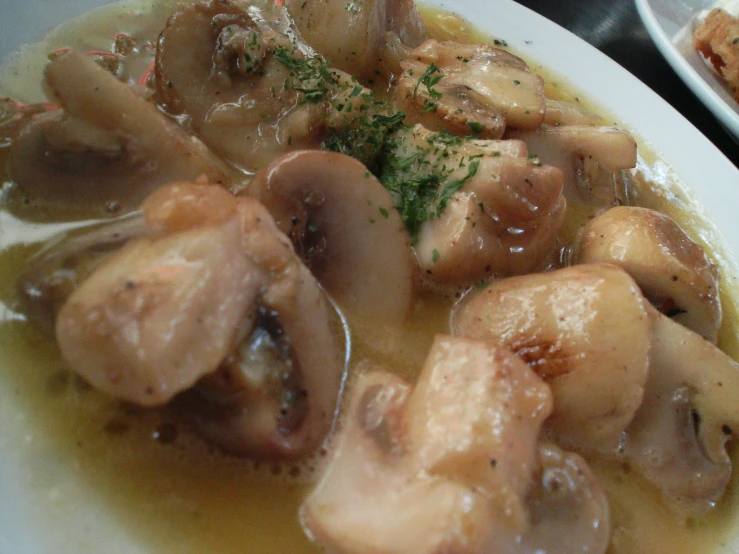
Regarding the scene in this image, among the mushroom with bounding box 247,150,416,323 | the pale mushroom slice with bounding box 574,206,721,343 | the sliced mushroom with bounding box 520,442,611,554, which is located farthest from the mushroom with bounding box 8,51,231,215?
the pale mushroom slice with bounding box 574,206,721,343

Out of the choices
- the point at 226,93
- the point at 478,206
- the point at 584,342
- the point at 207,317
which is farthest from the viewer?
the point at 226,93

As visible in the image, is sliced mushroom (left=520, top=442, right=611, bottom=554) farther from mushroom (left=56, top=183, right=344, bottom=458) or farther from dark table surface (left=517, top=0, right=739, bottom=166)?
dark table surface (left=517, top=0, right=739, bottom=166)

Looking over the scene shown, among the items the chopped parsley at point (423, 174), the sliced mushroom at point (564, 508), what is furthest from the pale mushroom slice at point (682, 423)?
the chopped parsley at point (423, 174)

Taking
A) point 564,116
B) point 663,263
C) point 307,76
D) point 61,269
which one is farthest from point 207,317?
point 564,116

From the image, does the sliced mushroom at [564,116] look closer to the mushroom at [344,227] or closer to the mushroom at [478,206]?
the mushroom at [478,206]

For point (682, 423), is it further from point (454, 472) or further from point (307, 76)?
point (307, 76)

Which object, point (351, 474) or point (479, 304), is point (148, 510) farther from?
point (479, 304)

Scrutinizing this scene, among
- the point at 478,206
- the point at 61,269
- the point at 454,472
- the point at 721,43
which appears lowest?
the point at 61,269

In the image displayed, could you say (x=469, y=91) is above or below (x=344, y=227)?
above
